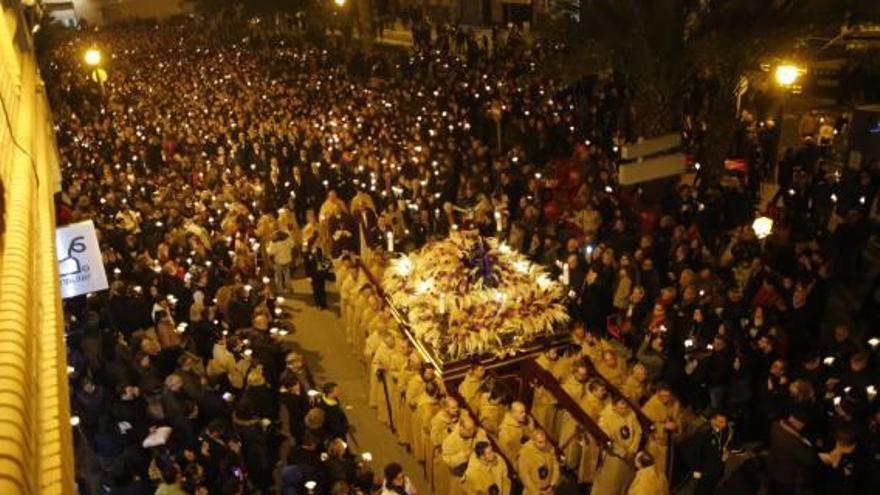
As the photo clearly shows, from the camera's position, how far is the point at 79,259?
30.3ft

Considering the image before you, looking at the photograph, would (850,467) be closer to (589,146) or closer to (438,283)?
(438,283)

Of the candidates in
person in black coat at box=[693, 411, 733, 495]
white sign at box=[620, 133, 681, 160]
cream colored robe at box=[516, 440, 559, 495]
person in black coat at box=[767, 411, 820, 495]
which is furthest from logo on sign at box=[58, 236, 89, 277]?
white sign at box=[620, 133, 681, 160]

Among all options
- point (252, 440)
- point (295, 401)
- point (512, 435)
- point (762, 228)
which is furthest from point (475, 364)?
point (762, 228)

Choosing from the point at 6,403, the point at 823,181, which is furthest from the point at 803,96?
the point at 6,403

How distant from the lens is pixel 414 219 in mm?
16844

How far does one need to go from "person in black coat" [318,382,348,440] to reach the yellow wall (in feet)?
12.7

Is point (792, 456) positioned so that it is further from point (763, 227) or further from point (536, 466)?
point (763, 227)

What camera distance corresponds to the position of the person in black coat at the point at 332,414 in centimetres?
989

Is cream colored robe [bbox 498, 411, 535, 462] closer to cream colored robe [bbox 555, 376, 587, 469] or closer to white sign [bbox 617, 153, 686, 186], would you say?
cream colored robe [bbox 555, 376, 587, 469]

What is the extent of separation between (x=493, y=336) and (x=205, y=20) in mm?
50027

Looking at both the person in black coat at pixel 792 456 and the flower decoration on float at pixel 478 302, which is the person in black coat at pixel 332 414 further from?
the person in black coat at pixel 792 456

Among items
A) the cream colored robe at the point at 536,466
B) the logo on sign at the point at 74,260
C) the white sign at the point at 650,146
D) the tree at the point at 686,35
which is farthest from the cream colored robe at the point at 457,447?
the tree at the point at 686,35

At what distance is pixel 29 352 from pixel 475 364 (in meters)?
7.70

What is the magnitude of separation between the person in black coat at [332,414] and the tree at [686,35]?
8237 mm
